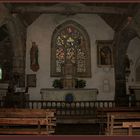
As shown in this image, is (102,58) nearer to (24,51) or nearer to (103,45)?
(103,45)

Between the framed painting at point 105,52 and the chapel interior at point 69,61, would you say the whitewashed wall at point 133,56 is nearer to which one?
the chapel interior at point 69,61

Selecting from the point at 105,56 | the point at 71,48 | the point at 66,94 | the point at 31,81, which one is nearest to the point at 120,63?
the point at 105,56

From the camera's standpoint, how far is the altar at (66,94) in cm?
1481

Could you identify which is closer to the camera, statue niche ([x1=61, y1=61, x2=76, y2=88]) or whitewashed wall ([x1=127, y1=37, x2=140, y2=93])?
statue niche ([x1=61, y1=61, x2=76, y2=88])

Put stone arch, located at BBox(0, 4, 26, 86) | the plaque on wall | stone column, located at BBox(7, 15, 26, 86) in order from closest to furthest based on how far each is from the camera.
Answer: stone arch, located at BBox(0, 4, 26, 86)
stone column, located at BBox(7, 15, 26, 86)
the plaque on wall

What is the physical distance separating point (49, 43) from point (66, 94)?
3.20 m

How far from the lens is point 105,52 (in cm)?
1648

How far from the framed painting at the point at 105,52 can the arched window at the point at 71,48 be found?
0.60m

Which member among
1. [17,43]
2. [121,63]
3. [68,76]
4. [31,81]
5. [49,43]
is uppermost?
[49,43]

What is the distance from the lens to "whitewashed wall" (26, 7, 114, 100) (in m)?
16.0

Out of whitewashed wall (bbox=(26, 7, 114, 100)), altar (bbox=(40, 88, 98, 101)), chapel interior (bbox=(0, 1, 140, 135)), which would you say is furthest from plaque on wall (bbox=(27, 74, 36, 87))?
altar (bbox=(40, 88, 98, 101))

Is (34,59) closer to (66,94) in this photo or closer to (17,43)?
(17,43)

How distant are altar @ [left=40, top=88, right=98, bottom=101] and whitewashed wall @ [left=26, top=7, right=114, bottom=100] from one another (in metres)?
1.05

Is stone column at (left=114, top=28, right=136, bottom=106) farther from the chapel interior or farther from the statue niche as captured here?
the statue niche
